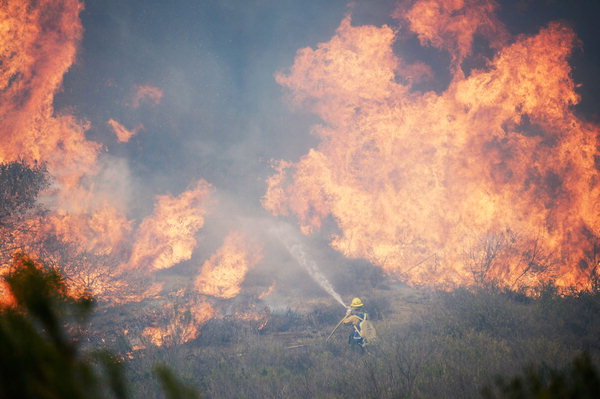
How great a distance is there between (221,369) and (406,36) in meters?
17.3

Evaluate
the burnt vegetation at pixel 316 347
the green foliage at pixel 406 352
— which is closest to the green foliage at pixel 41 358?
the burnt vegetation at pixel 316 347

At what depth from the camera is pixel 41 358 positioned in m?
0.86

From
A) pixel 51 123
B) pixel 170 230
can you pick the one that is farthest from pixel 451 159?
pixel 51 123

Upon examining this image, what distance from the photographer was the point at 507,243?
1188 cm

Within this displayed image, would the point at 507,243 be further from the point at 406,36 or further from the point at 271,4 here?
the point at 271,4

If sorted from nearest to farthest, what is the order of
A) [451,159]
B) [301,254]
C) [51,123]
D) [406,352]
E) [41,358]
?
[41,358]
[406,352]
[51,123]
[451,159]
[301,254]

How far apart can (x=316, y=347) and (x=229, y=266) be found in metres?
9.48

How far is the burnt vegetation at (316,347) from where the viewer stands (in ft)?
3.10

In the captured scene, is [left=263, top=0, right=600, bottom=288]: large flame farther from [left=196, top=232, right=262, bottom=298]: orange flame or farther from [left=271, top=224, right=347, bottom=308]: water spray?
[left=196, top=232, right=262, bottom=298]: orange flame

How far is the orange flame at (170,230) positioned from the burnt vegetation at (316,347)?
4.44 meters

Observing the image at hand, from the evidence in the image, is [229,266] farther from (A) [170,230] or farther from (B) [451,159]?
(B) [451,159]

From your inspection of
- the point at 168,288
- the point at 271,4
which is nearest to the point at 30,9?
the point at 271,4

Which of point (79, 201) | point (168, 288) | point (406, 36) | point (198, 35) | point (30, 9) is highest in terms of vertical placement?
point (198, 35)

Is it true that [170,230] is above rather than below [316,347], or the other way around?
above
